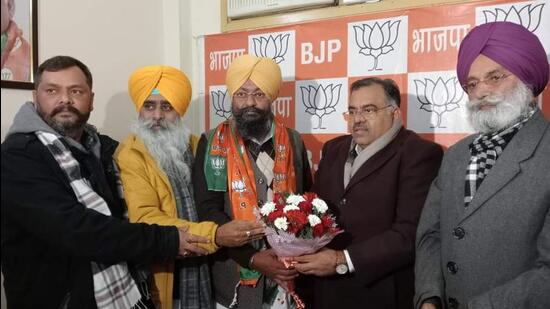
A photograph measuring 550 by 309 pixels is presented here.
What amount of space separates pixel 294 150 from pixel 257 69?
→ 1.61 feet

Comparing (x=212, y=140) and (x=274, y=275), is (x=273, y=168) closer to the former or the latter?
(x=212, y=140)

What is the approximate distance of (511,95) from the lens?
165 cm

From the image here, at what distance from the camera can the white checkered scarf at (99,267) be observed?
66.4 inches

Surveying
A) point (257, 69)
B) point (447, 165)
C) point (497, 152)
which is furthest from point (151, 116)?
point (497, 152)

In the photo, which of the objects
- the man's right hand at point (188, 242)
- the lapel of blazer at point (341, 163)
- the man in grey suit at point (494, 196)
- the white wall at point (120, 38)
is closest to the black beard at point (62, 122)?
the man's right hand at point (188, 242)

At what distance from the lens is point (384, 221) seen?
1974mm

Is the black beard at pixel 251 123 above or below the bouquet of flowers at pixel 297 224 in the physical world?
above

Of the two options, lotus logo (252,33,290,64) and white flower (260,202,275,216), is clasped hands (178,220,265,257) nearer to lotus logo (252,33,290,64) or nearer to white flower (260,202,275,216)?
white flower (260,202,275,216)

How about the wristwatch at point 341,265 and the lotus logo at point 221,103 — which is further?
the lotus logo at point 221,103

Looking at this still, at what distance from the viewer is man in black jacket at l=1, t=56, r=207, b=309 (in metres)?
1.40

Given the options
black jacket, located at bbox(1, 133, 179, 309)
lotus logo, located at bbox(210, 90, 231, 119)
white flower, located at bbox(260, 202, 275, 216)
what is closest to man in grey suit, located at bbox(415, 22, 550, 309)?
white flower, located at bbox(260, 202, 275, 216)

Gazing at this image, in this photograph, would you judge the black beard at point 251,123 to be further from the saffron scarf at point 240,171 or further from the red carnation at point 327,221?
the red carnation at point 327,221

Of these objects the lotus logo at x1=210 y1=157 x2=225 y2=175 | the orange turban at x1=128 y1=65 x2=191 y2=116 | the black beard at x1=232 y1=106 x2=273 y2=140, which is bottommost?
the lotus logo at x1=210 y1=157 x2=225 y2=175

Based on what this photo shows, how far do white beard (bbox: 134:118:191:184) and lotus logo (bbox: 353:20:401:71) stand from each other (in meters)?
1.29
